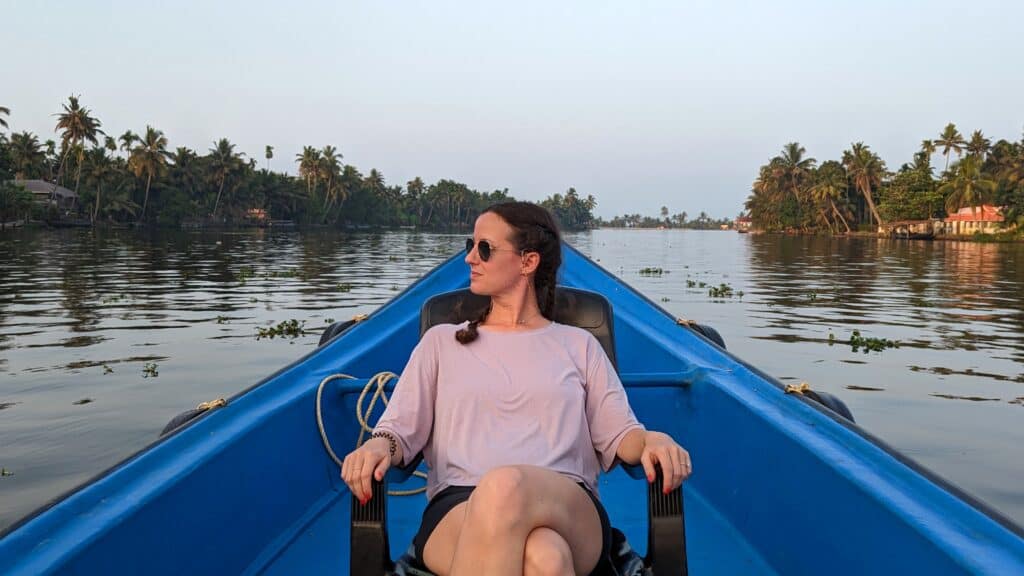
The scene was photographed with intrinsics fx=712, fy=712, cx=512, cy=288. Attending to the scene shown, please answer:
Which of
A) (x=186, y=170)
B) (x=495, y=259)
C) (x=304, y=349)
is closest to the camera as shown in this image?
(x=495, y=259)

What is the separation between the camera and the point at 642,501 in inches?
141

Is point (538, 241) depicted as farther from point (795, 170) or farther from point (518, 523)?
point (795, 170)

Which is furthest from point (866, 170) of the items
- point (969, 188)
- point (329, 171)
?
point (329, 171)

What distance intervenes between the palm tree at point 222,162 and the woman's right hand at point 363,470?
77.2m

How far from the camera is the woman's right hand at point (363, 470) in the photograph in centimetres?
178

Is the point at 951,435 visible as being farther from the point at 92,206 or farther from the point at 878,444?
the point at 92,206

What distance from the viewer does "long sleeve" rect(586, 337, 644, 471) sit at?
215 centimetres

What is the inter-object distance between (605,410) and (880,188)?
78.4 meters

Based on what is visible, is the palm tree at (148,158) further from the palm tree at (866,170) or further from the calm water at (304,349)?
the palm tree at (866,170)

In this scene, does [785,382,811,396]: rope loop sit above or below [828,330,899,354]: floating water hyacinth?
above

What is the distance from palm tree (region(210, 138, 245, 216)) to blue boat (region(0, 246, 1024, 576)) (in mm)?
74791

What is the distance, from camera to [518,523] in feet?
5.34

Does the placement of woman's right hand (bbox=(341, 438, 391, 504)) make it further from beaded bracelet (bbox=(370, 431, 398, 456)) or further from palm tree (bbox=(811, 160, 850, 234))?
palm tree (bbox=(811, 160, 850, 234))

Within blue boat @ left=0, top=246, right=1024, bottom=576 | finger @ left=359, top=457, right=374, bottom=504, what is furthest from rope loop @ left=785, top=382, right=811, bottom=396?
finger @ left=359, top=457, right=374, bottom=504
